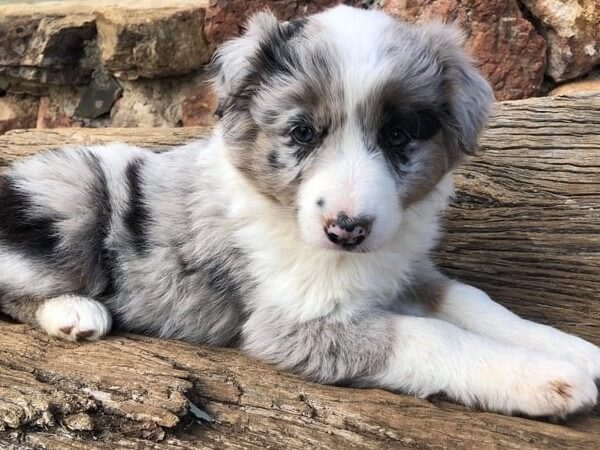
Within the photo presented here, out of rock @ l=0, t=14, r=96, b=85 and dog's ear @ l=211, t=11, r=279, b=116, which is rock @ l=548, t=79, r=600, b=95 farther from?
rock @ l=0, t=14, r=96, b=85

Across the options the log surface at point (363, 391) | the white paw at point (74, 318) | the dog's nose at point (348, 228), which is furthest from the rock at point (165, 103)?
the dog's nose at point (348, 228)

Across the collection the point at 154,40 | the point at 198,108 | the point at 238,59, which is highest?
the point at 154,40

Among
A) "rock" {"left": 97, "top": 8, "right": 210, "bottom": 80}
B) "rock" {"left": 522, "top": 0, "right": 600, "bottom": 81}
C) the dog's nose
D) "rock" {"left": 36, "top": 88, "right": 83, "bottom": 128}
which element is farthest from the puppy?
"rock" {"left": 36, "top": 88, "right": 83, "bottom": 128}

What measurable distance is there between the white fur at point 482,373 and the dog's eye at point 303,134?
32.8 inches

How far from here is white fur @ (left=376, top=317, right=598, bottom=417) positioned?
107 inches

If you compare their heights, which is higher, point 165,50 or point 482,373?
point 165,50

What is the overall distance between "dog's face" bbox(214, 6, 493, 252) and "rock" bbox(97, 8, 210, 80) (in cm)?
195

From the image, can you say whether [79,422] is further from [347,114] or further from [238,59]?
[238,59]

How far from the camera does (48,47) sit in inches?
214

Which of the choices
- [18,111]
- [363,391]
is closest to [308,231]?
[363,391]

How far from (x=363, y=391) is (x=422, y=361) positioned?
255mm

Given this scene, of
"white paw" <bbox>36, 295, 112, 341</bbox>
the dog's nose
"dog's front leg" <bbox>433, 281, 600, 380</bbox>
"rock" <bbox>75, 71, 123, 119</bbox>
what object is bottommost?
"white paw" <bbox>36, 295, 112, 341</bbox>

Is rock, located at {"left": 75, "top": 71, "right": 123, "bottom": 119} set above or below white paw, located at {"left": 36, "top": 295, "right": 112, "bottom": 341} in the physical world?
above

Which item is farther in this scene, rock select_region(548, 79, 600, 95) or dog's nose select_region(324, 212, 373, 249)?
rock select_region(548, 79, 600, 95)
